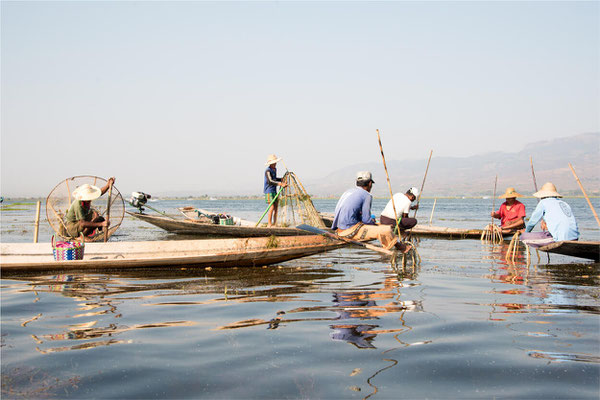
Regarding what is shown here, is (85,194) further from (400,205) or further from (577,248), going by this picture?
(577,248)

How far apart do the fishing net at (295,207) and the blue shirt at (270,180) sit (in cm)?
31

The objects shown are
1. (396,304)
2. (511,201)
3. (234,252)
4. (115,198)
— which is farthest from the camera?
(511,201)

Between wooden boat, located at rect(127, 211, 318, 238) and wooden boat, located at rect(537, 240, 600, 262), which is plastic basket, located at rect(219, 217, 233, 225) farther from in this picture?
wooden boat, located at rect(537, 240, 600, 262)

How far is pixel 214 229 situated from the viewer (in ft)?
51.7

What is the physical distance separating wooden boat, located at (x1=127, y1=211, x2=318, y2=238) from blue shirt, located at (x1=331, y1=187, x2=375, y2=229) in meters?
4.09

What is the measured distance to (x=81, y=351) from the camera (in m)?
4.14

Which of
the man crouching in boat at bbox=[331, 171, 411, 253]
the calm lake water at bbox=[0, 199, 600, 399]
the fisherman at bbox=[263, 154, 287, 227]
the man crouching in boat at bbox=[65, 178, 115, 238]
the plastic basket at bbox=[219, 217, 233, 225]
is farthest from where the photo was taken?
the plastic basket at bbox=[219, 217, 233, 225]

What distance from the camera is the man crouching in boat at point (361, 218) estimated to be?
8195mm

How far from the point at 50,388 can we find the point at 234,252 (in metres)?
4.86

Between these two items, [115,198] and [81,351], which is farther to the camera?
[115,198]

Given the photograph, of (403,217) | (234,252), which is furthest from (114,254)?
(403,217)

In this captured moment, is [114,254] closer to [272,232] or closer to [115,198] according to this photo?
[115,198]

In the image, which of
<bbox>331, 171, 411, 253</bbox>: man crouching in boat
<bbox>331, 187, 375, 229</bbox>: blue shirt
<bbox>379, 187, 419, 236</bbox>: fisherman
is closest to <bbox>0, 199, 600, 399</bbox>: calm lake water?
<bbox>331, 171, 411, 253</bbox>: man crouching in boat

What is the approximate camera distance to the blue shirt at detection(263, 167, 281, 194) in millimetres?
12785
